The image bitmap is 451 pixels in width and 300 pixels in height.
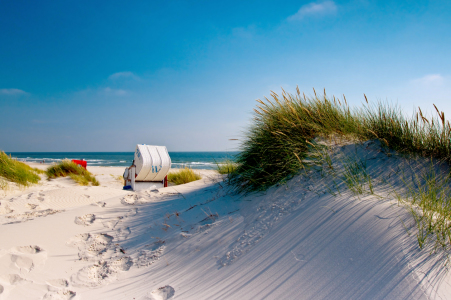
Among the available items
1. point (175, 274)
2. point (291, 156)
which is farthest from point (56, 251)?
point (291, 156)

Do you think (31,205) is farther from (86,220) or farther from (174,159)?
(174,159)

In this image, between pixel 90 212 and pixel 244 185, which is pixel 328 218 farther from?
pixel 90 212

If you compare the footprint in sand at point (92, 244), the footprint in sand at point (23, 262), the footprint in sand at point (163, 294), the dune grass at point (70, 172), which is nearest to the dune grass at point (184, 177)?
the dune grass at point (70, 172)

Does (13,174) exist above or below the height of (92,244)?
above

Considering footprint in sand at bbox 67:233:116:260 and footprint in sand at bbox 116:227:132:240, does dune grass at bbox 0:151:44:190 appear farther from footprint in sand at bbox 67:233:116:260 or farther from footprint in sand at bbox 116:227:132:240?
footprint in sand at bbox 116:227:132:240

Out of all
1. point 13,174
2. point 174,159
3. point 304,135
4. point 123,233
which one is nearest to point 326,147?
Answer: point 304,135

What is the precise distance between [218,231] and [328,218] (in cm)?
128

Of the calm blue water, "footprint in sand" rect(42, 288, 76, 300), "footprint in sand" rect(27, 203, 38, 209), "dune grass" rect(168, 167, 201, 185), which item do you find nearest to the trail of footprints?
"footprint in sand" rect(42, 288, 76, 300)

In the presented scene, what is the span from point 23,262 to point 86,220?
1278mm

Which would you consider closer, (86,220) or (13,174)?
(86,220)

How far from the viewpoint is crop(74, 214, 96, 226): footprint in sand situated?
4063 mm

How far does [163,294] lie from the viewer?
2.34 metres

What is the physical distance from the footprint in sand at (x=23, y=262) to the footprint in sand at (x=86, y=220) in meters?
1.09

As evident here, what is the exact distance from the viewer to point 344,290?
182 centimetres
